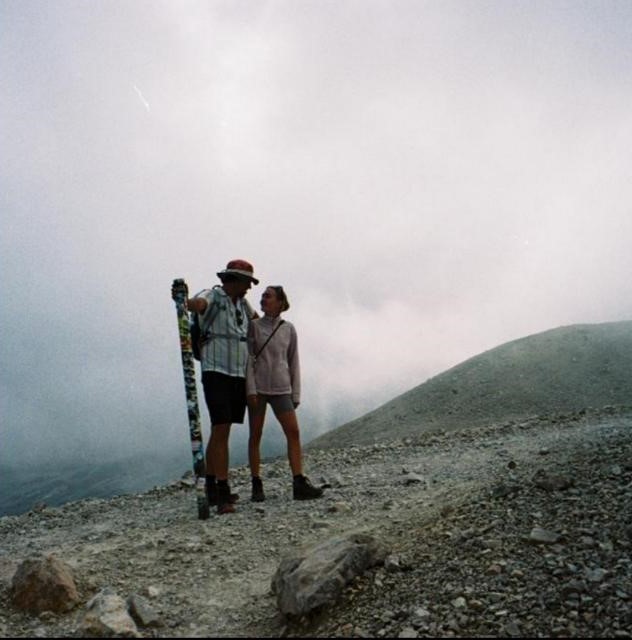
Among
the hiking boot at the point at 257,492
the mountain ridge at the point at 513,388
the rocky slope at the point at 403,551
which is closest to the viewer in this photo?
the rocky slope at the point at 403,551

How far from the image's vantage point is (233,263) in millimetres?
6344

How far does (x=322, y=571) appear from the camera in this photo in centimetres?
333

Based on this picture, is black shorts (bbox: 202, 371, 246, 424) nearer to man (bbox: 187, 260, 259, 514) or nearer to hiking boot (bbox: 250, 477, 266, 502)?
man (bbox: 187, 260, 259, 514)

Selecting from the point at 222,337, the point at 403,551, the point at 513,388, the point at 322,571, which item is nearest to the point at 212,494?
the point at 222,337

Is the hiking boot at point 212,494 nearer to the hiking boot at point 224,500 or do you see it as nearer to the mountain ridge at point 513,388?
the hiking boot at point 224,500

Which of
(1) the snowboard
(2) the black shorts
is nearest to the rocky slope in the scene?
(1) the snowboard

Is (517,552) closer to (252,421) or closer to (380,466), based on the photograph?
(252,421)

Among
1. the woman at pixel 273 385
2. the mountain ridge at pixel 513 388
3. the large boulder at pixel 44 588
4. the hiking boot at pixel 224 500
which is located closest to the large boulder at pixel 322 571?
the large boulder at pixel 44 588

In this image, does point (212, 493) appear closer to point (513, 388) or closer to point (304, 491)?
point (304, 491)

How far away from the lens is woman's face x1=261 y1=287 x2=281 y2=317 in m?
6.53

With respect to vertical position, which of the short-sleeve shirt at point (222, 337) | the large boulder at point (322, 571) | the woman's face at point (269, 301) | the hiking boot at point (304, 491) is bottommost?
the large boulder at point (322, 571)

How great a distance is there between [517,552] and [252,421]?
3.65 meters

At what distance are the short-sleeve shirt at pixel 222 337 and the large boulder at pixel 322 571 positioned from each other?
9.18 feet

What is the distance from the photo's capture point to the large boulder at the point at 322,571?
3.18 meters
